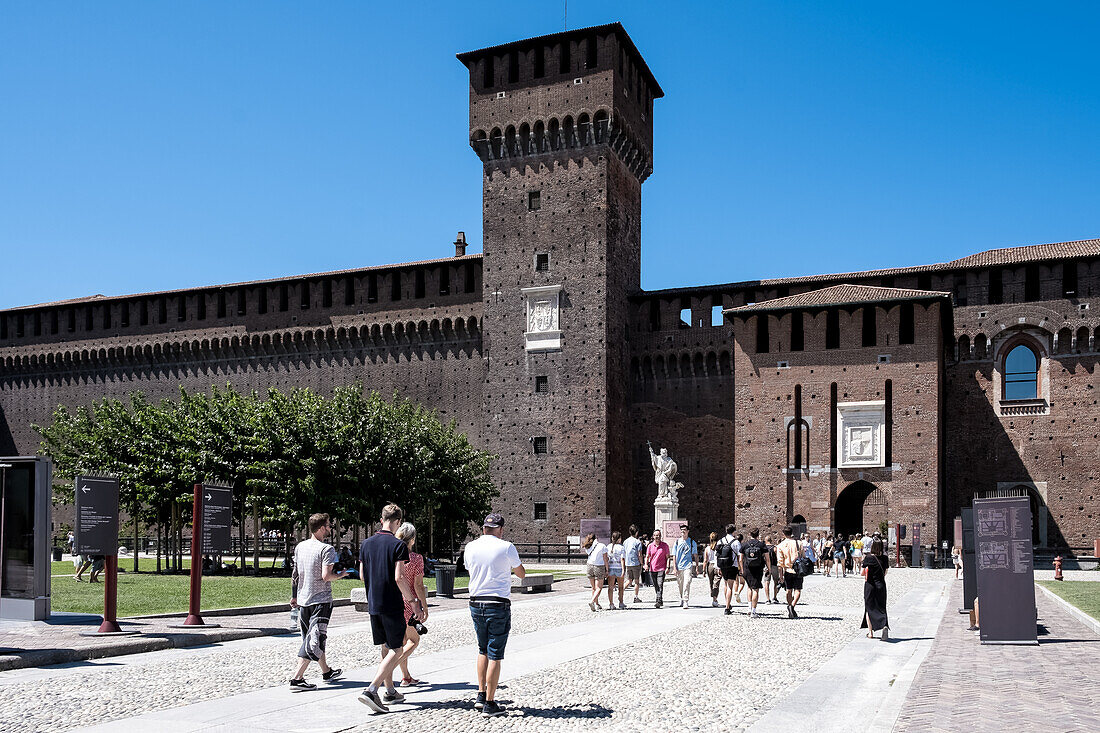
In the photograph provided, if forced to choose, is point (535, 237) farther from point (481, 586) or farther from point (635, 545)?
point (481, 586)

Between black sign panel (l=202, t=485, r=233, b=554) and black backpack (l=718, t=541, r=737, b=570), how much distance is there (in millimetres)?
7713

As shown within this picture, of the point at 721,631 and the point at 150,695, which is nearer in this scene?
the point at 150,695

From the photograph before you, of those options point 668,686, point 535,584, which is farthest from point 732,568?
point 668,686

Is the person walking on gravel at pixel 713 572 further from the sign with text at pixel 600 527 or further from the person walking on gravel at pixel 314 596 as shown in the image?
the person walking on gravel at pixel 314 596

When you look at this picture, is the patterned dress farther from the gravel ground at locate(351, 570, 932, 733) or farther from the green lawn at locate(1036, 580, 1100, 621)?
the green lawn at locate(1036, 580, 1100, 621)

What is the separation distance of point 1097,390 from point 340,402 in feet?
85.3

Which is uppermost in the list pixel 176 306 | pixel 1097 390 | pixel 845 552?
pixel 176 306

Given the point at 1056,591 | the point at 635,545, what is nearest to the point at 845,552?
the point at 1056,591

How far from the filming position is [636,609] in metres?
19.1

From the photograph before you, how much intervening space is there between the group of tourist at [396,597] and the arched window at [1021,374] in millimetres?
34907

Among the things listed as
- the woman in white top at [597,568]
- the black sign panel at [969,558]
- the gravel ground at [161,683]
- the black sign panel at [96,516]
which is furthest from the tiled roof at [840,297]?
the black sign panel at [96,516]

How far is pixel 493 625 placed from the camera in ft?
26.6

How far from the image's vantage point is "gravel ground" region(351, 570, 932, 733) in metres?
7.87

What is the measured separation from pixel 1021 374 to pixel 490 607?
118 feet
